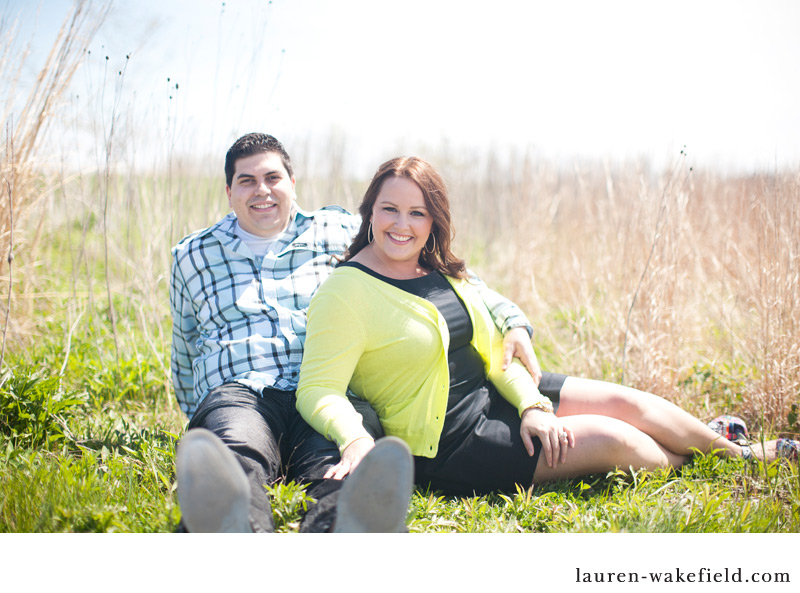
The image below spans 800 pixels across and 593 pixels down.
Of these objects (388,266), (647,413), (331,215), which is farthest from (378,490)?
(331,215)

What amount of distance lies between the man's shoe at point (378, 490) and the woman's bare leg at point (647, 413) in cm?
117

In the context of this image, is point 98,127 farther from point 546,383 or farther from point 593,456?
point 593,456

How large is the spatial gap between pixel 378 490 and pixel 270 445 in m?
0.66

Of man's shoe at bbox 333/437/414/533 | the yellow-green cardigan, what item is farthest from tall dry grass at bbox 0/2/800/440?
man's shoe at bbox 333/437/414/533

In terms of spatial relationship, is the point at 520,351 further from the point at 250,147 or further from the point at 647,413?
the point at 250,147

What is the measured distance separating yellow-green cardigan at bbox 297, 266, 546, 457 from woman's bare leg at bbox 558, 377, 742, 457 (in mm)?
280

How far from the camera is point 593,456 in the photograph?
2.32 metres

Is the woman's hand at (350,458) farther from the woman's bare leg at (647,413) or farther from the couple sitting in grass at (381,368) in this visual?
the woman's bare leg at (647,413)

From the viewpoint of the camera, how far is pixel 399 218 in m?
2.32

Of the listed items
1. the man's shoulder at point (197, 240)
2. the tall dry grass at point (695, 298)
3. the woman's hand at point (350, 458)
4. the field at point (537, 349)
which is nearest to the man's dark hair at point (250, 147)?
the man's shoulder at point (197, 240)

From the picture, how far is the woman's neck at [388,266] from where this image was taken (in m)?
2.40
